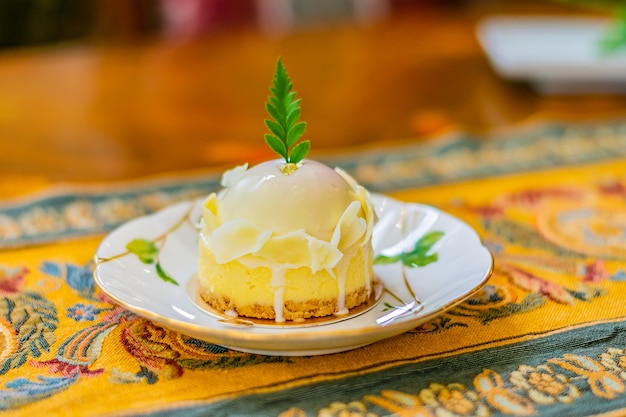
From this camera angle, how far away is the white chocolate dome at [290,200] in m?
0.70

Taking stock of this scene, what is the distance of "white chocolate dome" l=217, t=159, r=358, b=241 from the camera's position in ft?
2.28

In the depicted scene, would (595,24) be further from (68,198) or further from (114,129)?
(68,198)

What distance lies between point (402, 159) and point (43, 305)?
69 cm

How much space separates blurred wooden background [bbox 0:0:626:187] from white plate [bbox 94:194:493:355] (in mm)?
428

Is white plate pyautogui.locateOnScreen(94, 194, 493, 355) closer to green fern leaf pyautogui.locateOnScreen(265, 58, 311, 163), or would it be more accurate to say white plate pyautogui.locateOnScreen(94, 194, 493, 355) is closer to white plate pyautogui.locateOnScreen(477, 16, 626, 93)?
green fern leaf pyautogui.locateOnScreen(265, 58, 311, 163)

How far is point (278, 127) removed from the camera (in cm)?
72

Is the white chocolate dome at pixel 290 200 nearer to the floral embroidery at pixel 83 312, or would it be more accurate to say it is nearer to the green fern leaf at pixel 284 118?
the green fern leaf at pixel 284 118

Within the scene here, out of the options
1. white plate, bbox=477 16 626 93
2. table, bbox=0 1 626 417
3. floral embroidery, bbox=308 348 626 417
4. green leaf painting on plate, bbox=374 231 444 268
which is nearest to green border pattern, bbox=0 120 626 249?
Result: table, bbox=0 1 626 417

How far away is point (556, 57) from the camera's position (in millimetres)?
1678

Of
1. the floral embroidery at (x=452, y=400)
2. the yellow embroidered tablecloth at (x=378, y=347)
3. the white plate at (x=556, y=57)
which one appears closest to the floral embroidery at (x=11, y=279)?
the yellow embroidered tablecloth at (x=378, y=347)

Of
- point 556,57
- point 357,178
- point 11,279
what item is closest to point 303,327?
point 11,279

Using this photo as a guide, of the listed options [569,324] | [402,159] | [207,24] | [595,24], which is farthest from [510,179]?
[207,24]

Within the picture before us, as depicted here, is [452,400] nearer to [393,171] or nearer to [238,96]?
[393,171]

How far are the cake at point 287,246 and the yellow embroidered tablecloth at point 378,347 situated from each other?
0.06 meters
